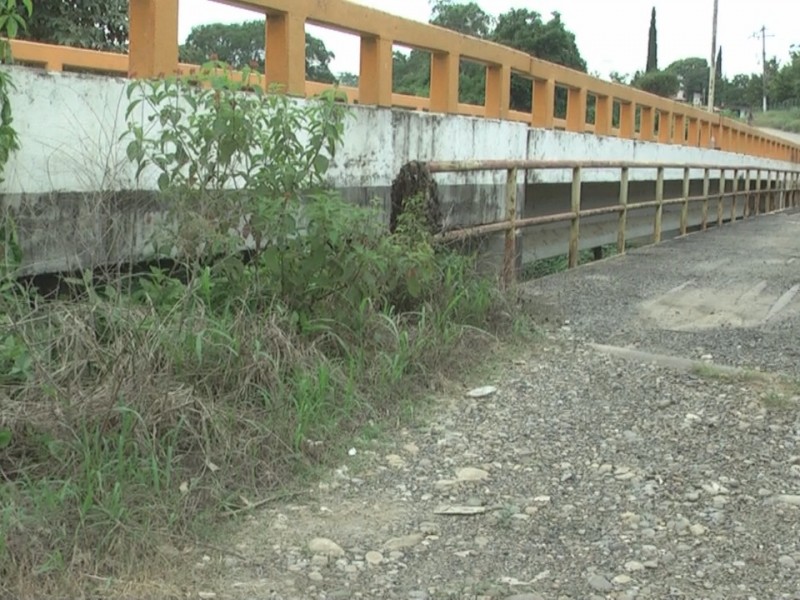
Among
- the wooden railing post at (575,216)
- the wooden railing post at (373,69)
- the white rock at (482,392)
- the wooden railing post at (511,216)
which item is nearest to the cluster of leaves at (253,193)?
the white rock at (482,392)

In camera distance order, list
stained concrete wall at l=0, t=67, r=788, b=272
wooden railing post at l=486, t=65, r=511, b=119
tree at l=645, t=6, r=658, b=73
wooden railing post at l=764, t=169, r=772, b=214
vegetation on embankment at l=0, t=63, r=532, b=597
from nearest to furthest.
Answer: vegetation on embankment at l=0, t=63, r=532, b=597 < stained concrete wall at l=0, t=67, r=788, b=272 < wooden railing post at l=486, t=65, r=511, b=119 < wooden railing post at l=764, t=169, r=772, b=214 < tree at l=645, t=6, r=658, b=73

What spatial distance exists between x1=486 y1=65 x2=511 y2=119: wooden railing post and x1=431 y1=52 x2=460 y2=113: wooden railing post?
98 centimetres

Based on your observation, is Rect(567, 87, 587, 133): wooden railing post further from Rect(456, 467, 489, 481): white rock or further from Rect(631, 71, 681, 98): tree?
Rect(631, 71, 681, 98): tree

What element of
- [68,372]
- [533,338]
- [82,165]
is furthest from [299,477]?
[533,338]

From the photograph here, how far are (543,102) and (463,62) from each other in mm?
1915

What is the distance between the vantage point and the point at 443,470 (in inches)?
157

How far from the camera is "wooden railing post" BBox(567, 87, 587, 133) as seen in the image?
1159 centimetres

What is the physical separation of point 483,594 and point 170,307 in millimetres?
1894

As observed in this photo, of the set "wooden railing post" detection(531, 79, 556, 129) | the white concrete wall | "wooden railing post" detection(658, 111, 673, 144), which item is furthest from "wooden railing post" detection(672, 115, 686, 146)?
"wooden railing post" detection(531, 79, 556, 129)

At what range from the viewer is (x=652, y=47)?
247ft

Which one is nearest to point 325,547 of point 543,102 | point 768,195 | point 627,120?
point 543,102

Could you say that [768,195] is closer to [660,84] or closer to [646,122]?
[646,122]

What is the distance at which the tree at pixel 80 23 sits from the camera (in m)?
10.5

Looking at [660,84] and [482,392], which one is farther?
[660,84]
